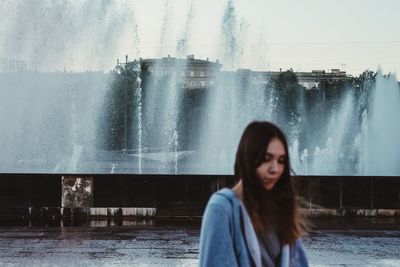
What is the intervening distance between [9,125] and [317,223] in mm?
27576

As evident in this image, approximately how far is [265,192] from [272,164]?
10 centimetres

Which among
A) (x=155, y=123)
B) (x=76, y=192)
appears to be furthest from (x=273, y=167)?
(x=155, y=123)

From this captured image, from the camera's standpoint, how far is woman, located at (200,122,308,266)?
2439mm

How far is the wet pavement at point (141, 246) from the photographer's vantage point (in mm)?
8078

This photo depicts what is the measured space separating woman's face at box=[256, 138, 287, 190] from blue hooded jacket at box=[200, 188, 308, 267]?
13 cm

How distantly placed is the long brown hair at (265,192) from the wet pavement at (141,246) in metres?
5.43

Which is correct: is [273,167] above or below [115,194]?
above

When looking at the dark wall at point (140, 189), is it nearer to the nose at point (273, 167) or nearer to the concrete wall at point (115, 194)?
the concrete wall at point (115, 194)

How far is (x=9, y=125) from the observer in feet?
120

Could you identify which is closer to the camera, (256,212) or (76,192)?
(256,212)

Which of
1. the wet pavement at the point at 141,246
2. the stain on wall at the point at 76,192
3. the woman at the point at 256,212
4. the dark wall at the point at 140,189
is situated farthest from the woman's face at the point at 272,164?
the stain on wall at the point at 76,192

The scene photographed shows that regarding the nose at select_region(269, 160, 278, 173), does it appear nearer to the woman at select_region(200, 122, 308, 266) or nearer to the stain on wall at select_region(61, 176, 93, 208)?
the woman at select_region(200, 122, 308, 266)

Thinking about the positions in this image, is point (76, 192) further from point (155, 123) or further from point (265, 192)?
point (155, 123)

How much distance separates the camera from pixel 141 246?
30.0 feet
